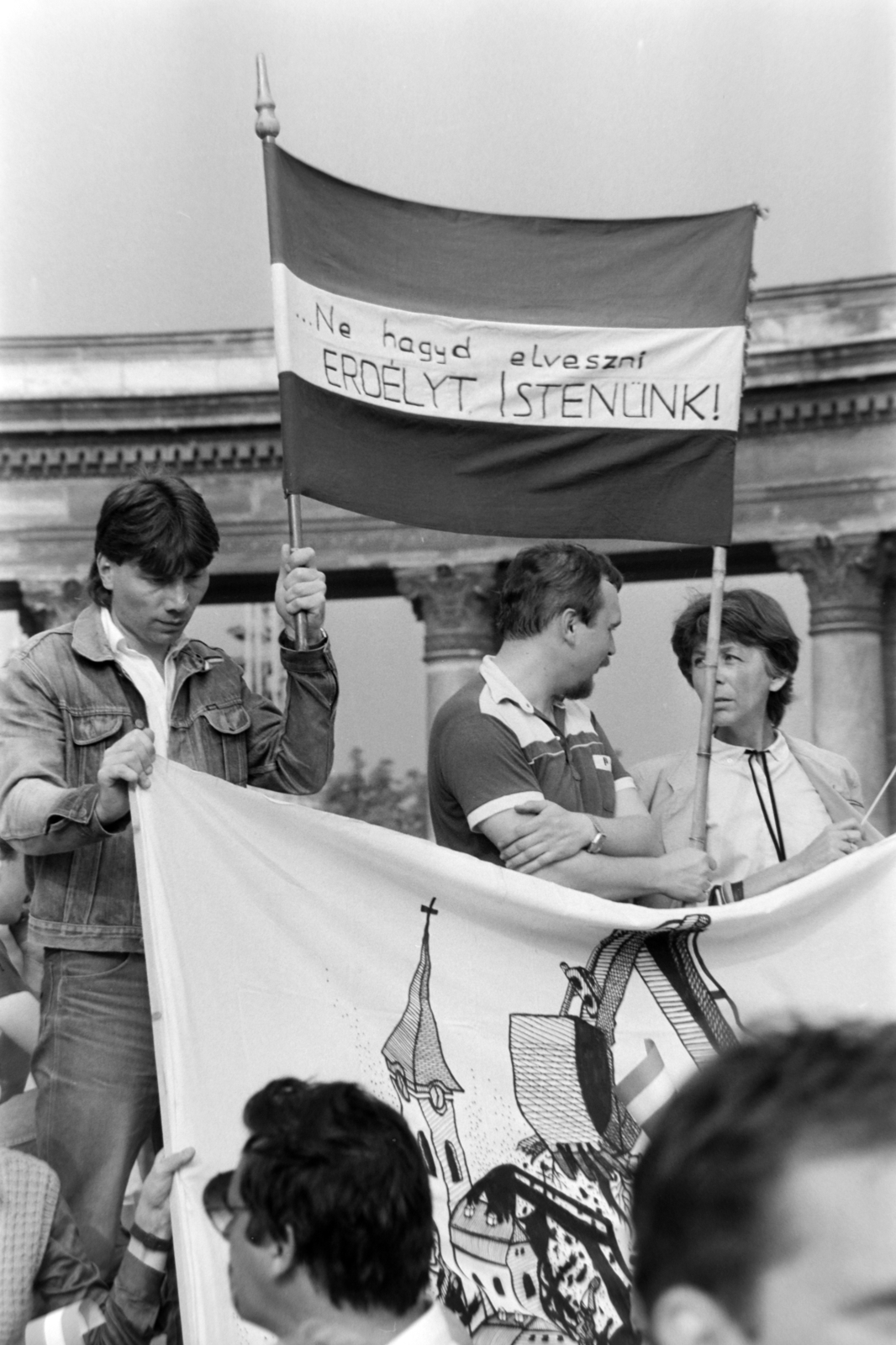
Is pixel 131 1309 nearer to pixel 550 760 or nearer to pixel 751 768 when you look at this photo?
pixel 550 760

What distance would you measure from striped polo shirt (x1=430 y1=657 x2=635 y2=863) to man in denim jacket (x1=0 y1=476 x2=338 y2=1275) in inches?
14.3

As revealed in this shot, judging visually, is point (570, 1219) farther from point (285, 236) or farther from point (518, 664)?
point (285, 236)

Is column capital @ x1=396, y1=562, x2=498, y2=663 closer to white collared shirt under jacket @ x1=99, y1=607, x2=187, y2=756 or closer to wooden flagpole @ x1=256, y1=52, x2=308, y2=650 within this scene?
wooden flagpole @ x1=256, y1=52, x2=308, y2=650

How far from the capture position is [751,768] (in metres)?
5.49

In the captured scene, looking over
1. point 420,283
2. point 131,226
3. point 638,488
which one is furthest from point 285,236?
point 131,226

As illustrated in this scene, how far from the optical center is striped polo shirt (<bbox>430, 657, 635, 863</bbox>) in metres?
4.61

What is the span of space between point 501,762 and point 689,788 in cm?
100

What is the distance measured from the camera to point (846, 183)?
18.1m

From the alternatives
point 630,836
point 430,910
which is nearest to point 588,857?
point 630,836

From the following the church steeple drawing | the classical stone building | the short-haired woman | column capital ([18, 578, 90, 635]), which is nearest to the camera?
the church steeple drawing

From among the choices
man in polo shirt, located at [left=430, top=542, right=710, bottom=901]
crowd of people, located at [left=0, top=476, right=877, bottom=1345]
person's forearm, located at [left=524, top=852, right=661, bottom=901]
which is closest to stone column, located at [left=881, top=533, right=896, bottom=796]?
crowd of people, located at [left=0, top=476, right=877, bottom=1345]

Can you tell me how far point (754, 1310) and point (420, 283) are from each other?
176 inches

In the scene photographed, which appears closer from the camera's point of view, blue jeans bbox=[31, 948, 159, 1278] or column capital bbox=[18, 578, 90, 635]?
blue jeans bbox=[31, 948, 159, 1278]

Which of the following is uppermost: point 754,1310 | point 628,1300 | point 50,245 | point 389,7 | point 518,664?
point 389,7
